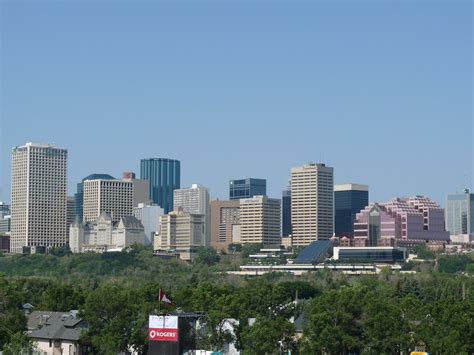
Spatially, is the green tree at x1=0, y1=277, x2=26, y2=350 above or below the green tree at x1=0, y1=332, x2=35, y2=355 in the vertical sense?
above

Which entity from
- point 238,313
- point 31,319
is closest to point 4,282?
point 31,319

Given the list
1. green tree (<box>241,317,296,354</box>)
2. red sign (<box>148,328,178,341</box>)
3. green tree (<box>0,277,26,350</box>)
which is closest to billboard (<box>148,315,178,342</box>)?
red sign (<box>148,328,178,341</box>)

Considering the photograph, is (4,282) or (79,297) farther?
(79,297)

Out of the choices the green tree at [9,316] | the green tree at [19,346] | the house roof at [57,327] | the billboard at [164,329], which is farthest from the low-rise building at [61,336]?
the billboard at [164,329]

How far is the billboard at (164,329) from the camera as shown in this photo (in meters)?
72.2

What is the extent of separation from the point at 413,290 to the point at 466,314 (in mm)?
58873

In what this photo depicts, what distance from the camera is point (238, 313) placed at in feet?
310

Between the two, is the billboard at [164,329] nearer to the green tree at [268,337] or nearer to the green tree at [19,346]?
the green tree at [19,346]

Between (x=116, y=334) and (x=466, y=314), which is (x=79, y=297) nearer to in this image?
(x=116, y=334)

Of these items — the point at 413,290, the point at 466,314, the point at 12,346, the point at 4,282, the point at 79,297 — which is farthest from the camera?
the point at 413,290

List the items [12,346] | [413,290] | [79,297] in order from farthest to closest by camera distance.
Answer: [413,290] → [79,297] → [12,346]

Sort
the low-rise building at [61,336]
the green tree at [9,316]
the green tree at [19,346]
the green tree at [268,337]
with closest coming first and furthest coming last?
the green tree at [19,346] < the green tree at [268,337] < the green tree at [9,316] < the low-rise building at [61,336]

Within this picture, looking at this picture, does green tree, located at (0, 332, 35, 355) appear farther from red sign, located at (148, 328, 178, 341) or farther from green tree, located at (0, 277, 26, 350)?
red sign, located at (148, 328, 178, 341)

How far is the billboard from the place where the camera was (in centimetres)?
7219
